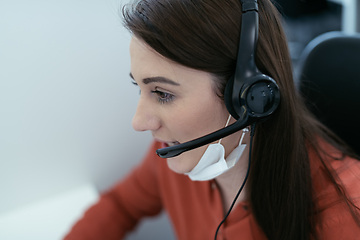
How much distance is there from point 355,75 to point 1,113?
104 cm

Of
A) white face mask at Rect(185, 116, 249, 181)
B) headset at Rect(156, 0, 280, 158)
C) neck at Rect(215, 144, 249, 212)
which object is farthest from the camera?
neck at Rect(215, 144, 249, 212)

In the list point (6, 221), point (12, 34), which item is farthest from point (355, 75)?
point (6, 221)

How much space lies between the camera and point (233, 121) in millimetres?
616

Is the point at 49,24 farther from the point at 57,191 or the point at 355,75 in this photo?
the point at 355,75

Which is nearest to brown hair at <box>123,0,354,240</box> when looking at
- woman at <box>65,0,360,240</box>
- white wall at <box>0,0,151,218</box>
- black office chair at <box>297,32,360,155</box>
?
woman at <box>65,0,360,240</box>

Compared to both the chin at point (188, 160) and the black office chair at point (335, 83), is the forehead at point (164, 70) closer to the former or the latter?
the chin at point (188, 160)

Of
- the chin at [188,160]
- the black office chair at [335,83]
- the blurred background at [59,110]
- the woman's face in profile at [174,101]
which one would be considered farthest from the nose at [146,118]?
the black office chair at [335,83]

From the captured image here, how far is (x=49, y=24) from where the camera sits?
32.2 inches

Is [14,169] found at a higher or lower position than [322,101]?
higher

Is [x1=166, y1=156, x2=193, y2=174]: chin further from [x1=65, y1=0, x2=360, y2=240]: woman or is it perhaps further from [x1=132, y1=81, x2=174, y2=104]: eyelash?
[x1=132, y1=81, x2=174, y2=104]: eyelash

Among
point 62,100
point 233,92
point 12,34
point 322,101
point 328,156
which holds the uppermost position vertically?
point 12,34

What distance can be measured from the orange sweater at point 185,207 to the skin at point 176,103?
215 mm

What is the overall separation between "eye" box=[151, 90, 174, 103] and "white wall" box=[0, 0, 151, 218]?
24 centimetres

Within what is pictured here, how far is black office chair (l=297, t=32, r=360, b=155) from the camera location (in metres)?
0.75
